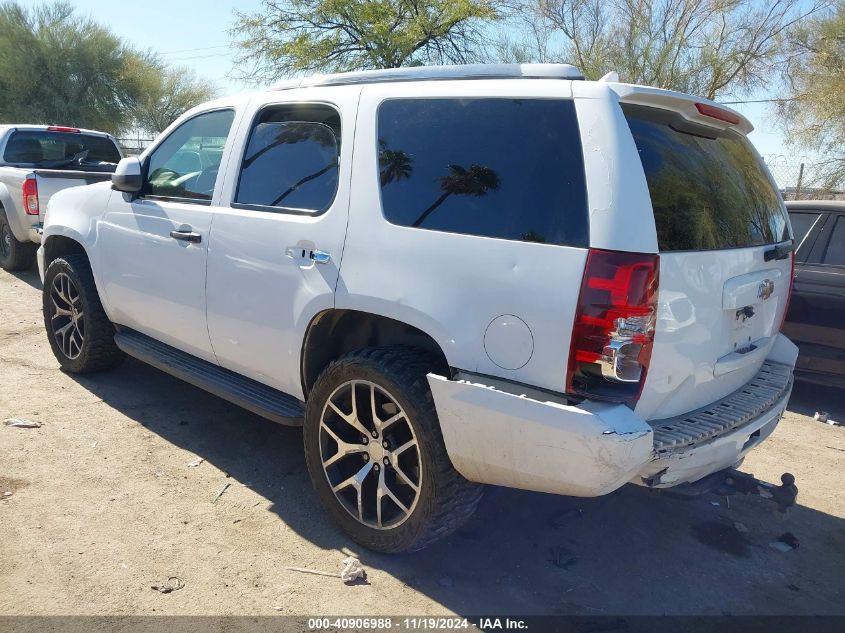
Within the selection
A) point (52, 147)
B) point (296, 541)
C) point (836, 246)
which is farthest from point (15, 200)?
point (836, 246)

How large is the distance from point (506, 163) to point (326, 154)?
1.04 m

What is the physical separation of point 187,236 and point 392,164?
4.68 feet

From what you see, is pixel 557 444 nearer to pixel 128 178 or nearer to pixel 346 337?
pixel 346 337

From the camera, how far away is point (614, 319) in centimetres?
235

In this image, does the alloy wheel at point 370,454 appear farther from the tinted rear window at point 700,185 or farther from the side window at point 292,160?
the tinted rear window at point 700,185

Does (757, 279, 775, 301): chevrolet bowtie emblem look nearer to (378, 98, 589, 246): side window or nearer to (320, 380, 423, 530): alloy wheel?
(378, 98, 589, 246): side window

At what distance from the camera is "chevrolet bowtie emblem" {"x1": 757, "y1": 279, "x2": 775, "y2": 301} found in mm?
3046

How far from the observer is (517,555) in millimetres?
3236

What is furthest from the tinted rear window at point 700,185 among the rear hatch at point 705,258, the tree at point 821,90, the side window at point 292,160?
the tree at point 821,90

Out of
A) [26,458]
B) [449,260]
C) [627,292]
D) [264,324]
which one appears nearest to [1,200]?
[26,458]

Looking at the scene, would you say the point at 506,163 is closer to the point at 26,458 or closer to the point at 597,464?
the point at 597,464

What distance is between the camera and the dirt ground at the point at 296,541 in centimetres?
286

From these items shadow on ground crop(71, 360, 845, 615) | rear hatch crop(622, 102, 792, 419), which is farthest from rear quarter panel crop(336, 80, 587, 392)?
shadow on ground crop(71, 360, 845, 615)

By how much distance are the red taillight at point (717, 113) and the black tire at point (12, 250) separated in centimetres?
865
